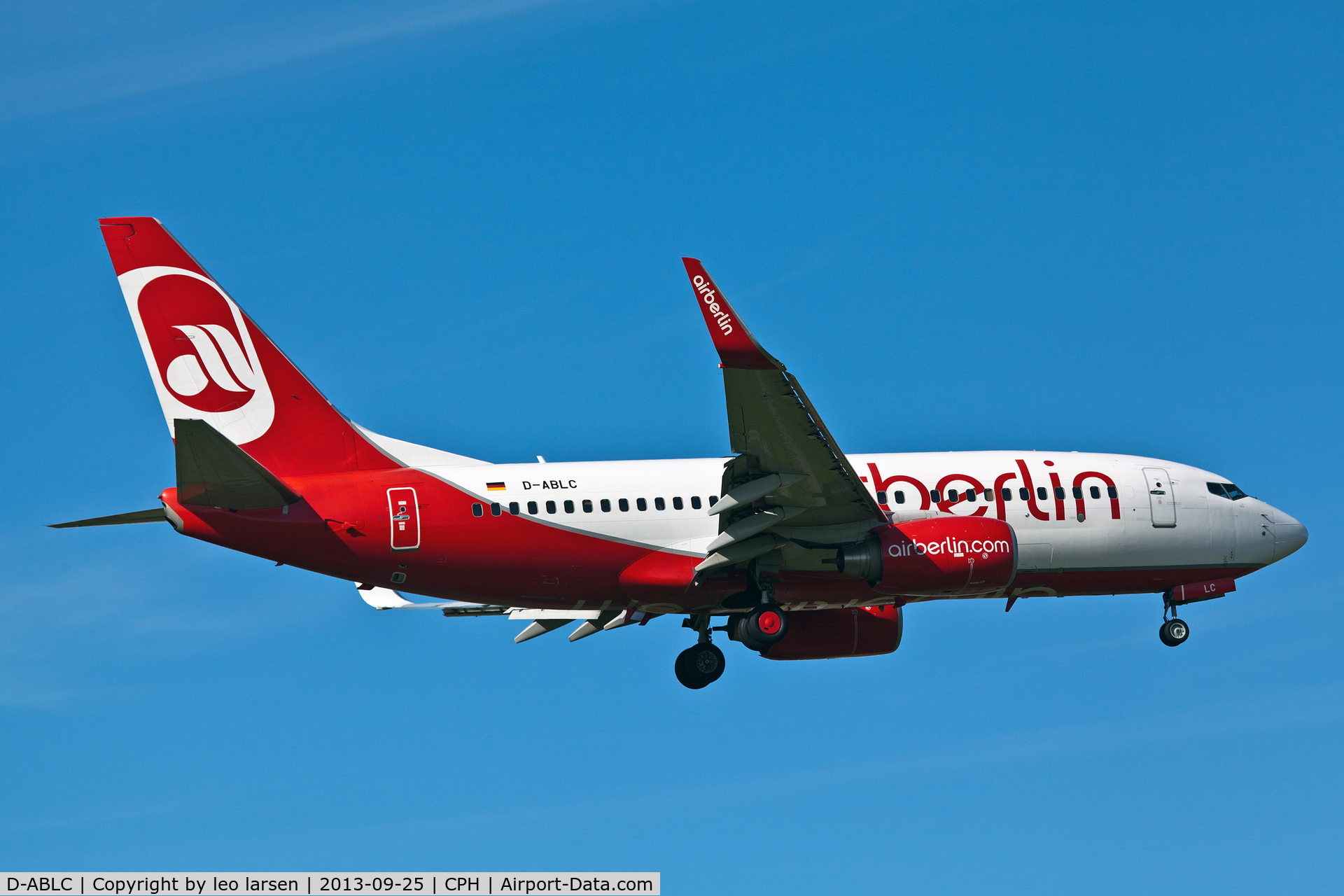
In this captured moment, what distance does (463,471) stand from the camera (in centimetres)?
3544

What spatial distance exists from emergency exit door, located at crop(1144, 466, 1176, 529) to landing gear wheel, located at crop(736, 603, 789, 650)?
10.4 metres

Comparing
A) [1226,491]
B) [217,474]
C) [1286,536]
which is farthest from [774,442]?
[1286,536]

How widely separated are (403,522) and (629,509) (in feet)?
17.3

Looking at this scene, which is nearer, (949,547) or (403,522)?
(403,522)

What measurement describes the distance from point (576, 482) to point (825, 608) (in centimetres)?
827

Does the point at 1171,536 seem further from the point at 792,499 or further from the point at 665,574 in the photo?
the point at 665,574

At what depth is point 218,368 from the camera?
34.8 m

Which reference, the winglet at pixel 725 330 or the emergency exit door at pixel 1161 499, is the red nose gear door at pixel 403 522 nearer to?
the winglet at pixel 725 330

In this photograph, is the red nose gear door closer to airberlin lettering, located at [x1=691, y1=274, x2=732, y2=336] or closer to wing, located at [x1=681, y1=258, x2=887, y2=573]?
wing, located at [x1=681, y1=258, x2=887, y2=573]

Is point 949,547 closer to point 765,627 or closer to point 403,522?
point 765,627

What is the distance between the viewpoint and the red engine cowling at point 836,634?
41.3m

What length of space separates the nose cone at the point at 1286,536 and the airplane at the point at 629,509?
12.6 ft

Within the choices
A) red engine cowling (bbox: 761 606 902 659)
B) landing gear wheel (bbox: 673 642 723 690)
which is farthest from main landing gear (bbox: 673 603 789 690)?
red engine cowling (bbox: 761 606 902 659)

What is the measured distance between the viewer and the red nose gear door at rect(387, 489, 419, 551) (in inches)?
1344
